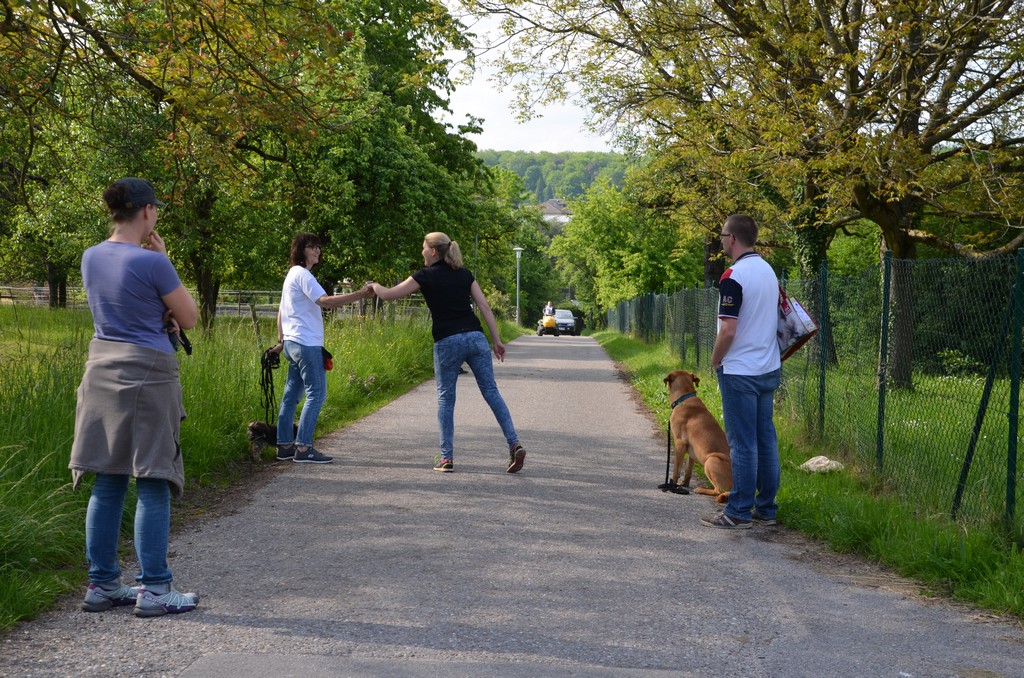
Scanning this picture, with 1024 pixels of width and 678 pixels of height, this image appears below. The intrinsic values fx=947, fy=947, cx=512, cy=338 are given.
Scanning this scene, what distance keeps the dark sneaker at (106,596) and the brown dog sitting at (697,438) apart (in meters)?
4.09

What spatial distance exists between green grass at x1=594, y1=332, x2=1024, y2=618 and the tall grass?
4.33m

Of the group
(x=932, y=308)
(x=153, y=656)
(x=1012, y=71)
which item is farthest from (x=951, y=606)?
(x=1012, y=71)

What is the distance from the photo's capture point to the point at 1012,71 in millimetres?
12695

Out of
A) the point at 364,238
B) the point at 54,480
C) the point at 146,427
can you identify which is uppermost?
the point at 364,238

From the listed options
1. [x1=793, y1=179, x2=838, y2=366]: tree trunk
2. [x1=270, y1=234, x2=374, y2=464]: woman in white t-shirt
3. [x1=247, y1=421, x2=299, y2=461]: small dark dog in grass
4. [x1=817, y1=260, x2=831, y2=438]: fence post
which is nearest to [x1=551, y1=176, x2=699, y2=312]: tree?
[x1=793, y1=179, x2=838, y2=366]: tree trunk

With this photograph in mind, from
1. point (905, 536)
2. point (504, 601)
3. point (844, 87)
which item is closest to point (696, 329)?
point (844, 87)

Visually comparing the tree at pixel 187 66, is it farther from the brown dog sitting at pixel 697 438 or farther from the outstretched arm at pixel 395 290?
the brown dog sitting at pixel 697 438

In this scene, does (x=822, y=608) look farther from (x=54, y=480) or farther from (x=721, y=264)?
(x=721, y=264)

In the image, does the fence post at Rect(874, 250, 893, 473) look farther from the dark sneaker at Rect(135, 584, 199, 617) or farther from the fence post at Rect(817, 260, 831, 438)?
the dark sneaker at Rect(135, 584, 199, 617)

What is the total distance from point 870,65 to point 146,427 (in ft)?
34.8

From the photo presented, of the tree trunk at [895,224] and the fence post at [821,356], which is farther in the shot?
the tree trunk at [895,224]

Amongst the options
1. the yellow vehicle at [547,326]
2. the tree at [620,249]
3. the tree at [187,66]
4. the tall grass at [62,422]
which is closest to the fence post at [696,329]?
the tall grass at [62,422]

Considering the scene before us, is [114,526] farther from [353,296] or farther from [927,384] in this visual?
[927,384]

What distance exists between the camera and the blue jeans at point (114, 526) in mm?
4250
